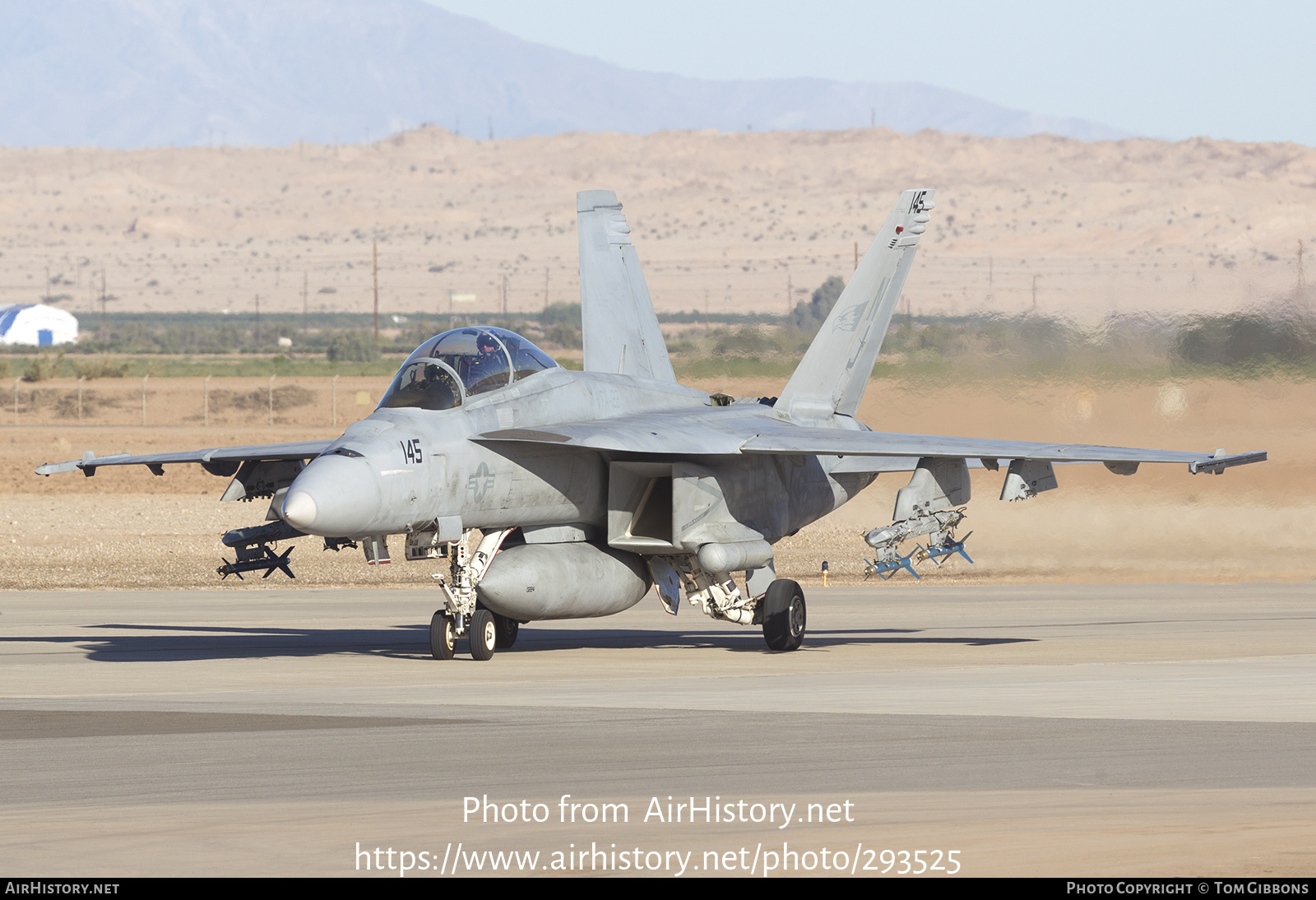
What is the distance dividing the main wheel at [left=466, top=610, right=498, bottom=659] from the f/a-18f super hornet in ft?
0.06

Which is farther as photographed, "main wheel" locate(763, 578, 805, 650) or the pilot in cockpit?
"main wheel" locate(763, 578, 805, 650)

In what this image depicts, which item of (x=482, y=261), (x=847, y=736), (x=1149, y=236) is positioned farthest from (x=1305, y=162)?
(x=847, y=736)

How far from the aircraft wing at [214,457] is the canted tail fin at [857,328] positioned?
5.73 meters

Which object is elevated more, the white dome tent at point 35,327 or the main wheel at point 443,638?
the white dome tent at point 35,327

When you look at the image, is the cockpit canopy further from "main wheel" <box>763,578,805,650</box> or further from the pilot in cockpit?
"main wheel" <box>763,578,805,650</box>

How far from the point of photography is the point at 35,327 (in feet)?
395

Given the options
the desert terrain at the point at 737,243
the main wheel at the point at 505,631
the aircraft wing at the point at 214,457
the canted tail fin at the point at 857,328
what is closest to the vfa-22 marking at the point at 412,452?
the aircraft wing at the point at 214,457

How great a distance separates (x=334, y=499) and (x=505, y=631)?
4.70 m

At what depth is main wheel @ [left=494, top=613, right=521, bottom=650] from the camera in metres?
19.1

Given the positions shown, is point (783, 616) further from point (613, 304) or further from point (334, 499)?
point (334, 499)

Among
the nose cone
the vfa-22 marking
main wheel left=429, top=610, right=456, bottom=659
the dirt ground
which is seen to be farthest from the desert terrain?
the nose cone

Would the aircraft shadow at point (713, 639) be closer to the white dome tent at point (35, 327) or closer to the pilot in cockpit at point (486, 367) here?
the pilot in cockpit at point (486, 367)

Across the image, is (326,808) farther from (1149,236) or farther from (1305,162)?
(1305,162)

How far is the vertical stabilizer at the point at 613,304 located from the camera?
2108 cm
